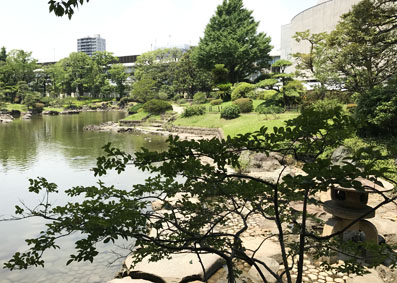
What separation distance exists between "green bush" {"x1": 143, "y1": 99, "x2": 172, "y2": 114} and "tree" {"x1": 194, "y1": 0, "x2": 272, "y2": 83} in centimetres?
876

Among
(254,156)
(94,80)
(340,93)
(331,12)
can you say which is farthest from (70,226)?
(94,80)

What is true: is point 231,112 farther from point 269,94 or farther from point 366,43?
point 366,43

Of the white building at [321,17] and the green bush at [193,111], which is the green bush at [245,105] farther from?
the white building at [321,17]

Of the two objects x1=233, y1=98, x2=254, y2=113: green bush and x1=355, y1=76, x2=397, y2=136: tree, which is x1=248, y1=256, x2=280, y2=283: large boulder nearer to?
x1=355, y1=76, x2=397, y2=136: tree

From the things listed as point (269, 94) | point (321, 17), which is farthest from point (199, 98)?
point (321, 17)

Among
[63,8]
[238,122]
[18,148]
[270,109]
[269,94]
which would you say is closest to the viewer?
[63,8]

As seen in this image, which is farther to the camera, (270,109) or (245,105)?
(245,105)

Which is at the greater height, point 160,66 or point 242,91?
point 160,66

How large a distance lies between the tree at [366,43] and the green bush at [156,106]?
755 inches

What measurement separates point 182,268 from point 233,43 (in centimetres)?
3228

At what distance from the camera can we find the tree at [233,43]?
34.4 m

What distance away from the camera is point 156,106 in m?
31.2

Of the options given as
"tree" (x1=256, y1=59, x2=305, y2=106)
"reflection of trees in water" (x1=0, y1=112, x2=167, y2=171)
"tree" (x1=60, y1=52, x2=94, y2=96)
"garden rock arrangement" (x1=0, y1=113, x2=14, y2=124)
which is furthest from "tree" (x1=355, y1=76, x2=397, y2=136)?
"tree" (x1=60, y1=52, x2=94, y2=96)

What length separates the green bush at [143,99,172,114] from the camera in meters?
31.1
